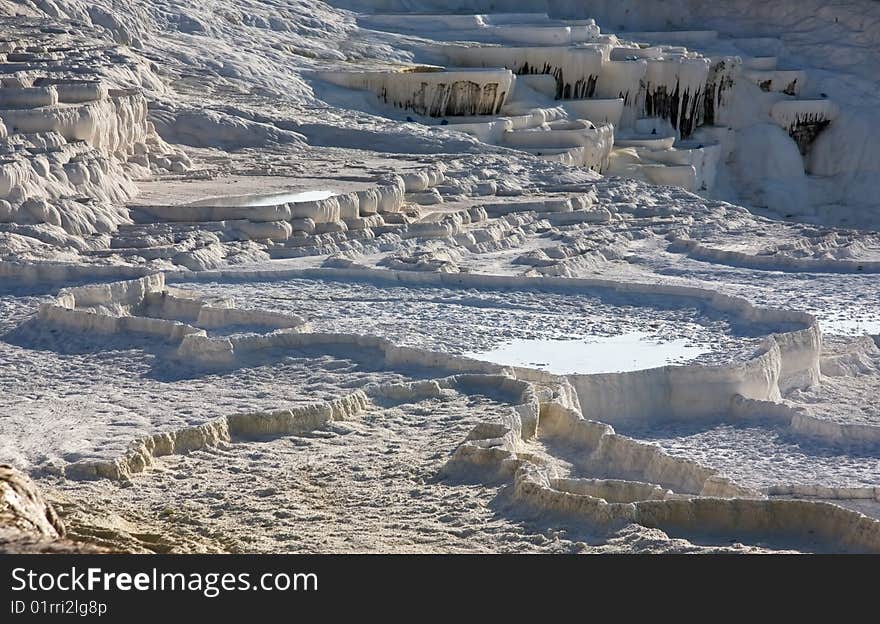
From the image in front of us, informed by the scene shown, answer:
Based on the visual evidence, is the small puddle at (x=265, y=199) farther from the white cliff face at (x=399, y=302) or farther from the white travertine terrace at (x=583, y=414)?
the white travertine terrace at (x=583, y=414)

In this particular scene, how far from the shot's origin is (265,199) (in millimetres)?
13914

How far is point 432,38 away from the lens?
23.9 m

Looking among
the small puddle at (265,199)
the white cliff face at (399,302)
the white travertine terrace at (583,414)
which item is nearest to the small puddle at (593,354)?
the white cliff face at (399,302)

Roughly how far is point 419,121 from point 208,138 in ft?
13.2

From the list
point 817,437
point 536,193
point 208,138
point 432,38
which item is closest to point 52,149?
point 208,138

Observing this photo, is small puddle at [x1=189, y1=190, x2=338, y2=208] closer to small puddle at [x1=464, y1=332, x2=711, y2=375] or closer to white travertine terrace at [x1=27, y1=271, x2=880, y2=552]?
white travertine terrace at [x1=27, y1=271, x2=880, y2=552]

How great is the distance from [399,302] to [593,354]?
181 centimetres

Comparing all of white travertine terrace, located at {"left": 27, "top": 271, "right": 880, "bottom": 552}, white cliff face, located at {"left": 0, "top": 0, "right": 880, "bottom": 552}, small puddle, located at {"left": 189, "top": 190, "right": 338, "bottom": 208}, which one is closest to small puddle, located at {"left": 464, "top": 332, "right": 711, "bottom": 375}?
white cliff face, located at {"left": 0, "top": 0, "right": 880, "bottom": 552}

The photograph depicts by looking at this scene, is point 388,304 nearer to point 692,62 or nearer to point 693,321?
point 693,321

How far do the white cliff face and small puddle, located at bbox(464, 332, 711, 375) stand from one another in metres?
0.03

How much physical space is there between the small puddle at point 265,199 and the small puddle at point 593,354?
4282mm

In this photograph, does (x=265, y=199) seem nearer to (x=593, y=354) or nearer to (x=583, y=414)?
(x=593, y=354)

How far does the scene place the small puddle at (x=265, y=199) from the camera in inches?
533

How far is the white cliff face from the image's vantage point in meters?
6.66
